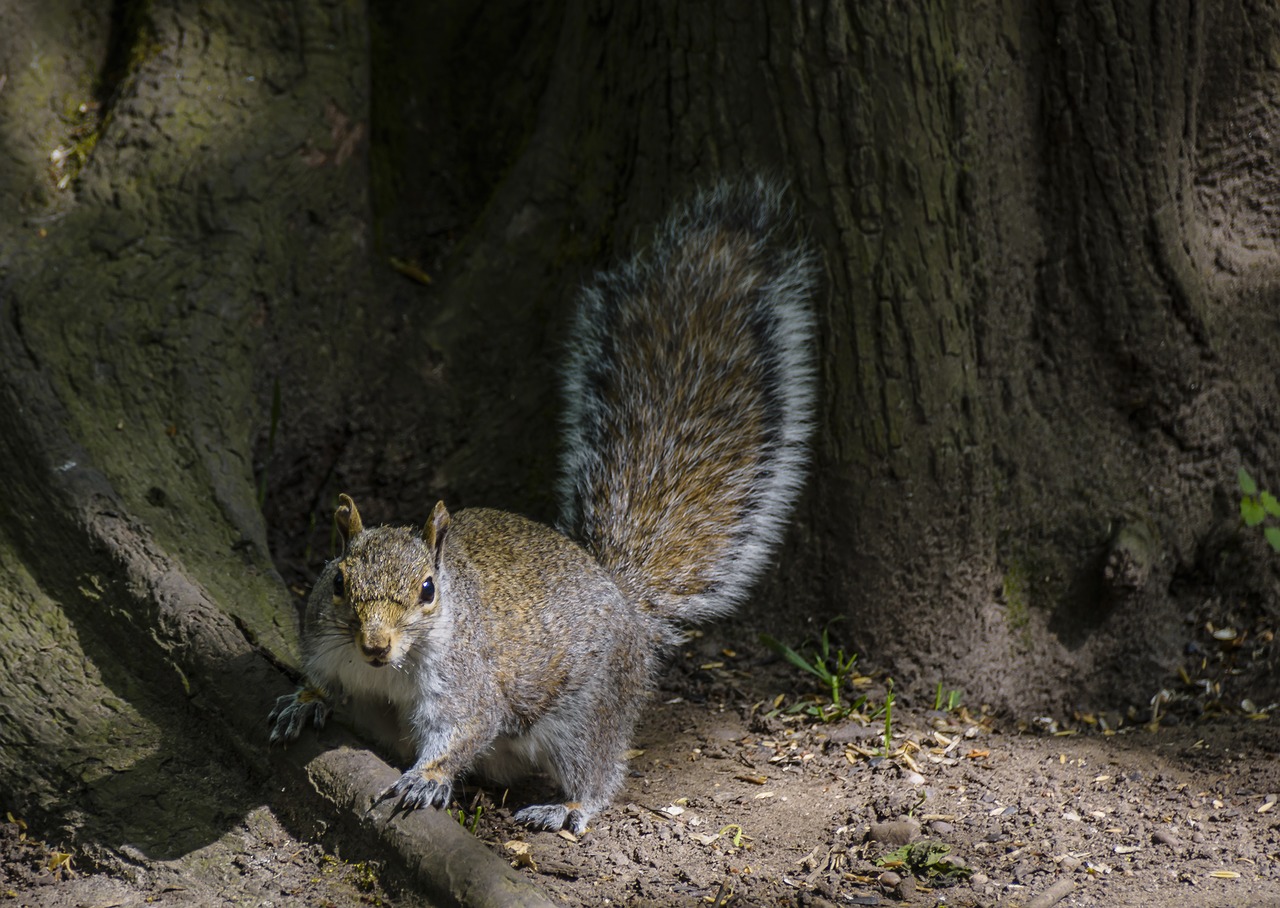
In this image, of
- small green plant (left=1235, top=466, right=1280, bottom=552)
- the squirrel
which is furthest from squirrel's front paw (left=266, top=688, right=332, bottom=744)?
small green plant (left=1235, top=466, right=1280, bottom=552)

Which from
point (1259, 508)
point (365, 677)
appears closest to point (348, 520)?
point (365, 677)

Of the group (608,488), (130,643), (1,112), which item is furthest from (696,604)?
(1,112)

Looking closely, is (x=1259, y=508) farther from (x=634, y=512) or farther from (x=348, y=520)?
(x=348, y=520)

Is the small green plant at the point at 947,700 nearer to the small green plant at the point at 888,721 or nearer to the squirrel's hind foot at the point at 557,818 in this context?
the small green plant at the point at 888,721

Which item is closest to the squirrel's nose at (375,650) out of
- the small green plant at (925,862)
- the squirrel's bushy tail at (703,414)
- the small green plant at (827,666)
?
the squirrel's bushy tail at (703,414)

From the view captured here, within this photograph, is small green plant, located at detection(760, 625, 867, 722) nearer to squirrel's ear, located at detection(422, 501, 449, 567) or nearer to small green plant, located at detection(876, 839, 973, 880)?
small green plant, located at detection(876, 839, 973, 880)

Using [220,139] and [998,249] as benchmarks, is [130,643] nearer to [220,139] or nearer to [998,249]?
[220,139]

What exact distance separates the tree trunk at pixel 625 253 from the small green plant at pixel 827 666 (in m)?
0.04

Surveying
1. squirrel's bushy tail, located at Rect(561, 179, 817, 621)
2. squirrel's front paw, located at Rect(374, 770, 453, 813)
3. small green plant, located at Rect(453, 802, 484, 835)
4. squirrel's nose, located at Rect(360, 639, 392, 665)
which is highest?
squirrel's bushy tail, located at Rect(561, 179, 817, 621)

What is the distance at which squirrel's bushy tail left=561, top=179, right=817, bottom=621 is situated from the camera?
2.74 m

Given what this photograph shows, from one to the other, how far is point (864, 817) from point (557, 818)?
605mm

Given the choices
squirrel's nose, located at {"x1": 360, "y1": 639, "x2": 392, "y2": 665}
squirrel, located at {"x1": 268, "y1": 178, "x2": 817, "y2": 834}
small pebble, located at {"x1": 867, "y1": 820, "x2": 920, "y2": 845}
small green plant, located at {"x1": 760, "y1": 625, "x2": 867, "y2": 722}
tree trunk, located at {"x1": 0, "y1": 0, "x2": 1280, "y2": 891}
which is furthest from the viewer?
small green plant, located at {"x1": 760, "y1": 625, "x2": 867, "y2": 722}

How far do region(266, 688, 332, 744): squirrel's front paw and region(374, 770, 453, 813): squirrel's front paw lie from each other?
24 centimetres

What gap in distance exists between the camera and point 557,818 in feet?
8.07
